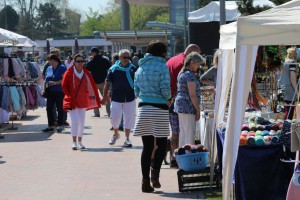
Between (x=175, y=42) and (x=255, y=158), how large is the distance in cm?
2429

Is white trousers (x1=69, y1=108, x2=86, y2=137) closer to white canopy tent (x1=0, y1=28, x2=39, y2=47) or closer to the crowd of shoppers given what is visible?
the crowd of shoppers

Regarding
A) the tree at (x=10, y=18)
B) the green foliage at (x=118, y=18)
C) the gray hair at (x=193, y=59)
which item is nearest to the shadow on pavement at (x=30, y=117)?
the gray hair at (x=193, y=59)

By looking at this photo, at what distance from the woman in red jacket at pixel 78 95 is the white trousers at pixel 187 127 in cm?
374

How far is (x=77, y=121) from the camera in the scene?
14.5 metres

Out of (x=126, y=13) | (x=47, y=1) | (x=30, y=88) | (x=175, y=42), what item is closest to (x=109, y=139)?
(x=30, y=88)

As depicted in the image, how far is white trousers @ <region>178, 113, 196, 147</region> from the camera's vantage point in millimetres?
11039

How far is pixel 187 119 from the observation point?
11039mm

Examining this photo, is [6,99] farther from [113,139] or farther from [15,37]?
[113,139]

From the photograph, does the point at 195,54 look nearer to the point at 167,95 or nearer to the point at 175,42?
the point at 167,95

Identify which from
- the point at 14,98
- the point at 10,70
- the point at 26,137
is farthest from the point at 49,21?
the point at 26,137

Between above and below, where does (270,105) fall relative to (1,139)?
above

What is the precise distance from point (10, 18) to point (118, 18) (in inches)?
541

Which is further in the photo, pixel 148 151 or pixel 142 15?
pixel 142 15

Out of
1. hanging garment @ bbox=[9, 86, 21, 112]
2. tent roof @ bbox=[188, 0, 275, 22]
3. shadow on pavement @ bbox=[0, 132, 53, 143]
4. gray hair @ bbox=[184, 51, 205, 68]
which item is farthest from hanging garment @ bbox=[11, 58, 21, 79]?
gray hair @ bbox=[184, 51, 205, 68]
